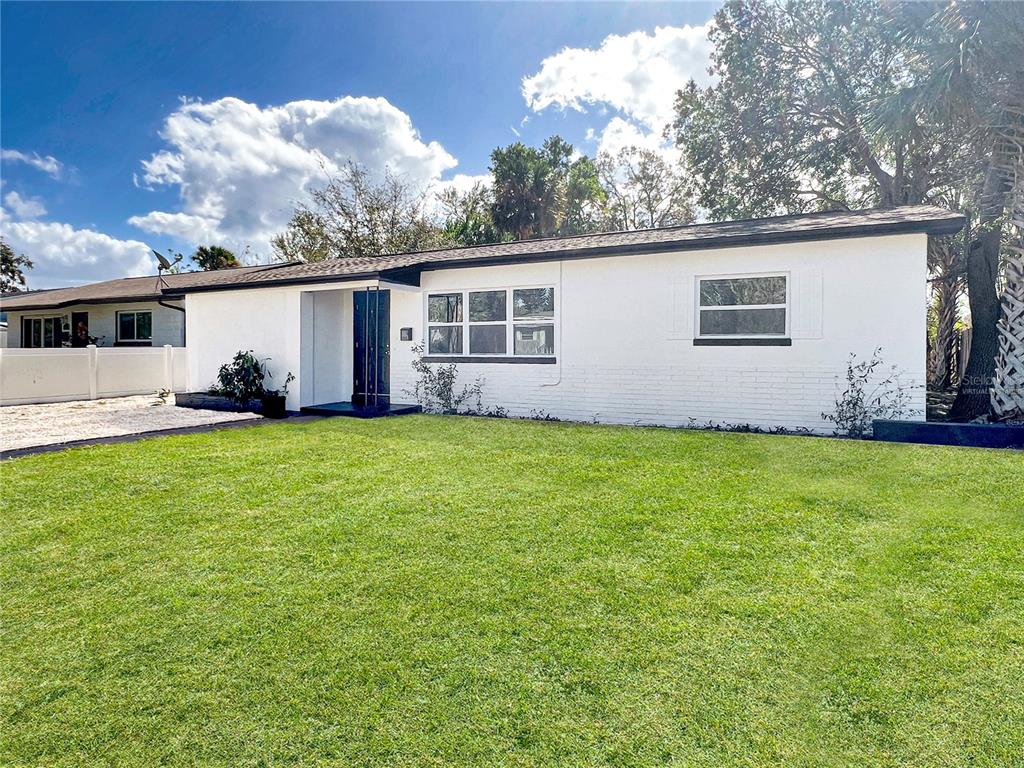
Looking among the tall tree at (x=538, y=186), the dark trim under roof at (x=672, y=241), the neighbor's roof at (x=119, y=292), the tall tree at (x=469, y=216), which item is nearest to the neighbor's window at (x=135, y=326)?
the neighbor's roof at (x=119, y=292)

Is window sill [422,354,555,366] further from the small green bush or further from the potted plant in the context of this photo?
the small green bush

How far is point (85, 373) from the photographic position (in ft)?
45.0

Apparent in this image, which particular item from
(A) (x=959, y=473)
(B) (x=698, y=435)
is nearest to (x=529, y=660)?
(A) (x=959, y=473)

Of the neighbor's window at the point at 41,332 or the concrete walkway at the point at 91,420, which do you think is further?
the neighbor's window at the point at 41,332

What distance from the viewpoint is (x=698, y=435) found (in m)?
7.87

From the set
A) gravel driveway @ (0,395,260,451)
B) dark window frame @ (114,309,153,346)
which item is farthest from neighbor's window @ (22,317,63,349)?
gravel driveway @ (0,395,260,451)

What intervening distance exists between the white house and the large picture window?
0.03m

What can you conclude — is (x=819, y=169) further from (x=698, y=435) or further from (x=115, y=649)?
(x=115, y=649)

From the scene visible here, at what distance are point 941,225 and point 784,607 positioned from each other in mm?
6956

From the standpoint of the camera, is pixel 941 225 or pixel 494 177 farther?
pixel 494 177

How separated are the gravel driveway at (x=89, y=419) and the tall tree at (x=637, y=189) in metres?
22.3

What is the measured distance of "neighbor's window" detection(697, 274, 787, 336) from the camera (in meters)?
8.66

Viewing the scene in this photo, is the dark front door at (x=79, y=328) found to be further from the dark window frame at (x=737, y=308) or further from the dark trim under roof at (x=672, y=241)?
the dark window frame at (x=737, y=308)

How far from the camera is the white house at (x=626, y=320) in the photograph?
809 centimetres
